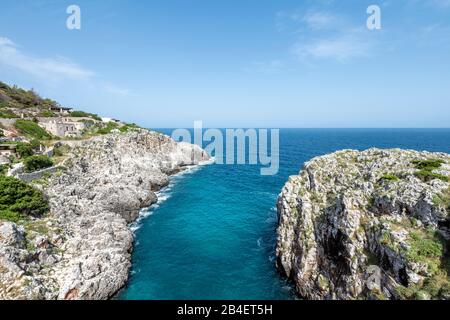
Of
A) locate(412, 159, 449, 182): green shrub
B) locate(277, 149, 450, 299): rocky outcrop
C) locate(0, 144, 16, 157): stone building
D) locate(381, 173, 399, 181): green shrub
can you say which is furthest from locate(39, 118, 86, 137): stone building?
locate(412, 159, 449, 182): green shrub

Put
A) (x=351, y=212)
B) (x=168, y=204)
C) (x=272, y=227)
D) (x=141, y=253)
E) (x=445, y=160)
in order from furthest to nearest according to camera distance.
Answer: (x=168, y=204)
(x=272, y=227)
(x=141, y=253)
(x=445, y=160)
(x=351, y=212)

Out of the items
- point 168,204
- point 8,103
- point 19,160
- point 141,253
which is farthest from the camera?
point 8,103

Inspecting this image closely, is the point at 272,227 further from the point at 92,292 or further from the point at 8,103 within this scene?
the point at 8,103

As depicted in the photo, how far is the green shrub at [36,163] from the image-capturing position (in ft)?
136

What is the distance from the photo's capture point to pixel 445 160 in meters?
28.2

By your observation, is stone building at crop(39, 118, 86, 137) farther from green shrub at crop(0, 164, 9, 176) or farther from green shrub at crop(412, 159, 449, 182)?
green shrub at crop(412, 159, 449, 182)

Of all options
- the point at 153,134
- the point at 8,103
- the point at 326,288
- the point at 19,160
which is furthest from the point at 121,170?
the point at 8,103

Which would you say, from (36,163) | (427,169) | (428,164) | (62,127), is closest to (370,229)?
(427,169)

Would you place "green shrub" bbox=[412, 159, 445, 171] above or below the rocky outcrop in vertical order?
above

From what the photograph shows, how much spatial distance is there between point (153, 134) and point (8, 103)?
2153 inches

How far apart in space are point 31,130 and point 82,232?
44.2 metres

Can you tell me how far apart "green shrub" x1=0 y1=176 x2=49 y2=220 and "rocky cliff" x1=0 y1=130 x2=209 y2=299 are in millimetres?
1363

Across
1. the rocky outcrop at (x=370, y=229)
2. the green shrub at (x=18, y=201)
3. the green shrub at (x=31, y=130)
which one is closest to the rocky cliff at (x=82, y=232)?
the green shrub at (x=18, y=201)

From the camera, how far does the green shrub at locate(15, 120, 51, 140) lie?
61656mm
